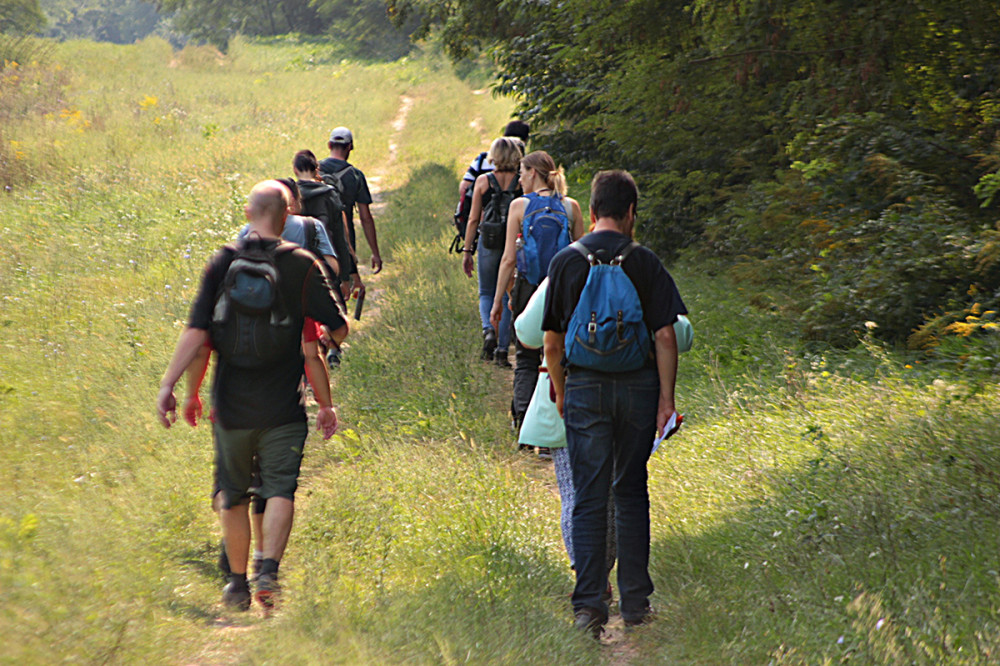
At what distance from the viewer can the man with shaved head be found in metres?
3.90

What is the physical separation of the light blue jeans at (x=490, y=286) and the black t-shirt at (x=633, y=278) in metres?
3.74

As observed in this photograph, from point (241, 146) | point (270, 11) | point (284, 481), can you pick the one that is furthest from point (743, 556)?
point (270, 11)

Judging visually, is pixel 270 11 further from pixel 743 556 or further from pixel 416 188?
pixel 743 556

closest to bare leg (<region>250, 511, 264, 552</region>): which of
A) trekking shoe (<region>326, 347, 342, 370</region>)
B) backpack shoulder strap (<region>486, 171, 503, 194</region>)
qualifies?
backpack shoulder strap (<region>486, 171, 503, 194</region>)

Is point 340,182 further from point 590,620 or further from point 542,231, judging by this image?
point 590,620

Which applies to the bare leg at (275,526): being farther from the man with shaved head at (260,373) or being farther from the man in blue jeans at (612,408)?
the man in blue jeans at (612,408)

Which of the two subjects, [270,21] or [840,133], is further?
[270,21]

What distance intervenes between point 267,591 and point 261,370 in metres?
0.99

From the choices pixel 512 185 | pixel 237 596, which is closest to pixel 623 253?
pixel 237 596

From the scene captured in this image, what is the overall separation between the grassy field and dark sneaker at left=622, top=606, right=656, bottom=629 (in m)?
0.07

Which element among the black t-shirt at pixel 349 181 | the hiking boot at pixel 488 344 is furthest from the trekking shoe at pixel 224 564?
the black t-shirt at pixel 349 181

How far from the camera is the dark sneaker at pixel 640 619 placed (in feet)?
13.1

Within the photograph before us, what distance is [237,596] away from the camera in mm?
4070

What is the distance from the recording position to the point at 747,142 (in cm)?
1012
